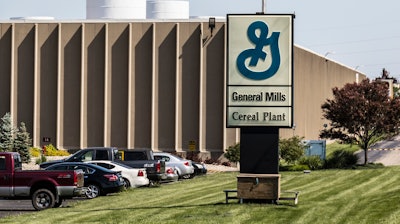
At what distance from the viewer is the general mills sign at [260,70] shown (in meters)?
30.5

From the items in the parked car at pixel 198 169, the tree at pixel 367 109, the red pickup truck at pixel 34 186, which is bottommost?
the parked car at pixel 198 169

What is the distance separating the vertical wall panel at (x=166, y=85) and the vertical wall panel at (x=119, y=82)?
2.39m

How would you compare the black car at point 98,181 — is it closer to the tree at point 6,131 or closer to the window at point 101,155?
the window at point 101,155

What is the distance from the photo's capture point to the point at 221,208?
29750 mm

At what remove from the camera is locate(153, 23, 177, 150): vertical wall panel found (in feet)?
253

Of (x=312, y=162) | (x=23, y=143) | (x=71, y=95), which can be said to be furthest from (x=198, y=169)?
(x=71, y=95)

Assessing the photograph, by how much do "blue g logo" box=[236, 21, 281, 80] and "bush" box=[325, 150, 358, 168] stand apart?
3068 cm

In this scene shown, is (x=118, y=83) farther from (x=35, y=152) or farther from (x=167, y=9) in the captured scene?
(x=167, y=9)

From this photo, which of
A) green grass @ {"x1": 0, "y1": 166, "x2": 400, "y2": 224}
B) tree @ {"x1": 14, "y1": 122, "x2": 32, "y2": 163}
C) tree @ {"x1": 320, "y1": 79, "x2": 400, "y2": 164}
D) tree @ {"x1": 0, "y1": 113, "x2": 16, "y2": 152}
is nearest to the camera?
→ green grass @ {"x1": 0, "y1": 166, "x2": 400, "y2": 224}

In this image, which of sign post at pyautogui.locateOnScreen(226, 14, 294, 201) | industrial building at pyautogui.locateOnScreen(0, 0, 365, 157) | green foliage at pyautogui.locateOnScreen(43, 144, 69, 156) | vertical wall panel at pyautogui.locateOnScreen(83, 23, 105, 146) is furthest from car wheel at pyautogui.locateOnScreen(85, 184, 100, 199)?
vertical wall panel at pyautogui.locateOnScreen(83, 23, 105, 146)

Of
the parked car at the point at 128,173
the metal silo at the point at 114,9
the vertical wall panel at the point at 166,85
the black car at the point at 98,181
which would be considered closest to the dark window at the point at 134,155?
the parked car at the point at 128,173

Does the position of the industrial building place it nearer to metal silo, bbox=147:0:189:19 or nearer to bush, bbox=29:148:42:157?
bush, bbox=29:148:42:157

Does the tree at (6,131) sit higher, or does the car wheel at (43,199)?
the tree at (6,131)

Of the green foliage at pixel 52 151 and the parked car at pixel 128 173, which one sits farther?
the green foliage at pixel 52 151
